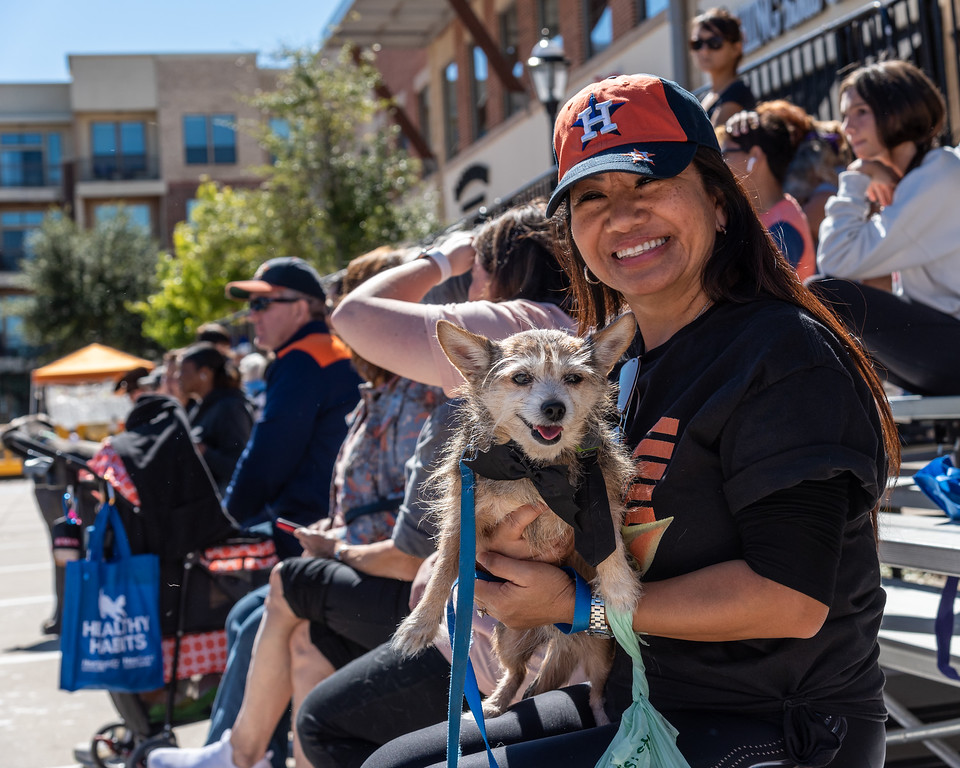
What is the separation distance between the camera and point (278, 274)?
5.46 metres

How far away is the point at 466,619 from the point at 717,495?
0.62m

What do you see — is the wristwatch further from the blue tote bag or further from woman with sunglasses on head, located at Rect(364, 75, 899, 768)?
the blue tote bag

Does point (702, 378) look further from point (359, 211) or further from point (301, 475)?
point (359, 211)

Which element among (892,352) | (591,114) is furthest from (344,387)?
(591,114)

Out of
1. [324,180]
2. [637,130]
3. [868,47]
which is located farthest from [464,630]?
[324,180]

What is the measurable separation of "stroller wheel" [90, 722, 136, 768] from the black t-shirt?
13.0ft

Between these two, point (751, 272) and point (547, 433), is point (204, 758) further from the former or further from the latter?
point (751, 272)

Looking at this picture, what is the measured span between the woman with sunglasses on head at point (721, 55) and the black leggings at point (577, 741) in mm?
5154

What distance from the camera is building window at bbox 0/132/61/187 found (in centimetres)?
5062

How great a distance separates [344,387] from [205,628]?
4.85ft

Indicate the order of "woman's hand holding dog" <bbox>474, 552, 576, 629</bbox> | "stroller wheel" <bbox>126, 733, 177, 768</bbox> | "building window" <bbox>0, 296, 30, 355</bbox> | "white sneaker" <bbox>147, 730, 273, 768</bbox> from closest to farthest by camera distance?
"woman's hand holding dog" <bbox>474, 552, 576, 629</bbox>, "white sneaker" <bbox>147, 730, 273, 768</bbox>, "stroller wheel" <bbox>126, 733, 177, 768</bbox>, "building window" <bbox>0, 296, 30, 355</bbox>

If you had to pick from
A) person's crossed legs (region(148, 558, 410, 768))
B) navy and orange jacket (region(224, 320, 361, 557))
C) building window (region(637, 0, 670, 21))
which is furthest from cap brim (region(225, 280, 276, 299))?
building window (region(637, 0, 670, 21))

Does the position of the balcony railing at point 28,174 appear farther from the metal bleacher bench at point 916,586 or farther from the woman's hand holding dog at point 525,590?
the woman's hand holding dog at point 525,590

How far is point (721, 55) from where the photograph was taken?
6598 millimetres
